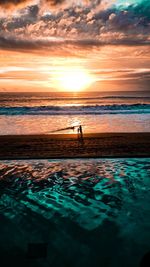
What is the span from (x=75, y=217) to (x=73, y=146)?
30.4 ft

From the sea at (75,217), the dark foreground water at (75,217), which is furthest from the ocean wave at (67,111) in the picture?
the dark foreground water at (75,217)

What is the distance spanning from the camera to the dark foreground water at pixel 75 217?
202 inches

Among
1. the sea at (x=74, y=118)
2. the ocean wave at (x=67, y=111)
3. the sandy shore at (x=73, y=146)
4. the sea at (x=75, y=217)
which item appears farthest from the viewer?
the ocean wave at (x=67, y=111)

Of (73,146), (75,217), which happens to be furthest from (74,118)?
(75,217)

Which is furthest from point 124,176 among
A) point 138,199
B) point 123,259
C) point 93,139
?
point 93,139

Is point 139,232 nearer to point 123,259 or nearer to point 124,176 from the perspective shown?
point 123,259

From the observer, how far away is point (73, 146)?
51.8 feet

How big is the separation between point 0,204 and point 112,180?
3.70m

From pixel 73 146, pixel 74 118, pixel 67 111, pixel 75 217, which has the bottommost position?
pixel 75 217

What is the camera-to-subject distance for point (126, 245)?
5.39 metres

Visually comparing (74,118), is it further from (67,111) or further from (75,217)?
(75,217)

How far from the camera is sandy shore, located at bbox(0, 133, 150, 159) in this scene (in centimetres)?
1365

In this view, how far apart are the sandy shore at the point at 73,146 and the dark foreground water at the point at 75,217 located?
2827 millimetres

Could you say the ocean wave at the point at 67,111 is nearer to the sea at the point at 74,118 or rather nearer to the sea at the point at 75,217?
the sea at the point at 74,118
